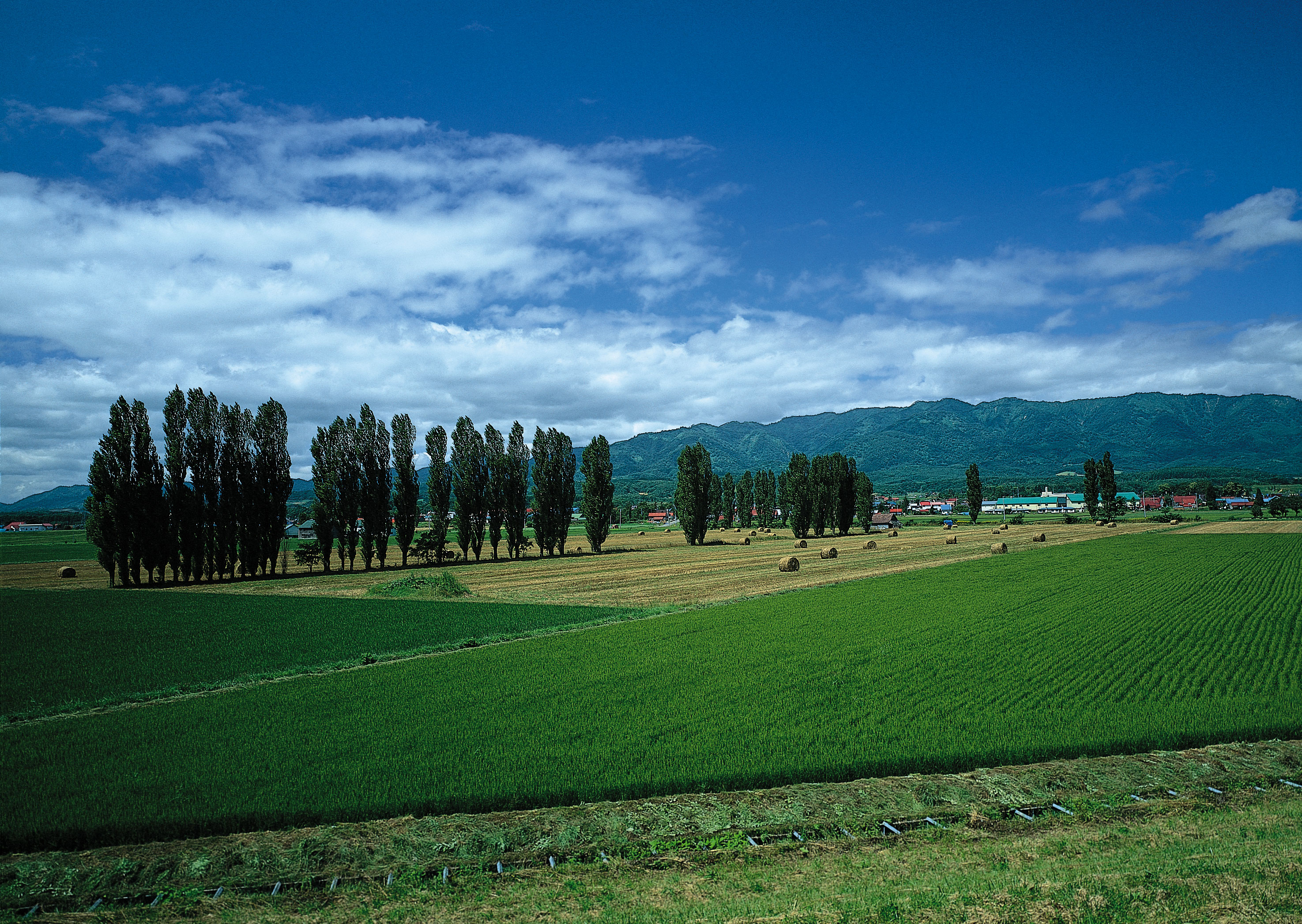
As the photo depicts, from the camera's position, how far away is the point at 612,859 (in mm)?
8734

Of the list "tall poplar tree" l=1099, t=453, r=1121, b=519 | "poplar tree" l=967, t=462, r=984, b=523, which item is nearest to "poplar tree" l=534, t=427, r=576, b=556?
"poplar tree" l=967, t=462, r=984, b=523

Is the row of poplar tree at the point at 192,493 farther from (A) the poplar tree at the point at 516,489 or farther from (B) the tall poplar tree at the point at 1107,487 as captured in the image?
(B) the tall poplar tree at the point at 1107,487

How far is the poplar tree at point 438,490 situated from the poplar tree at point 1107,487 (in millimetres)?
112741

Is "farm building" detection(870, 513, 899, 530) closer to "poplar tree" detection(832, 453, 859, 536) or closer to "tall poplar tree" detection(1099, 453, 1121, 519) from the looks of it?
"poplar tree" detection(832, 453, 859, 536)

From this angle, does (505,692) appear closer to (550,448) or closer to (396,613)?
(396,613)

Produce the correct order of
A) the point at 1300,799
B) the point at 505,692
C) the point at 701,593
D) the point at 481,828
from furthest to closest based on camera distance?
the point at 701,593
the point at 505,692
the point at 1300,799
the point at 481,828

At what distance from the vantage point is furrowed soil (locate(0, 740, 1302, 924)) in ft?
23.6

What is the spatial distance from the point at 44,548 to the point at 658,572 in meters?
107

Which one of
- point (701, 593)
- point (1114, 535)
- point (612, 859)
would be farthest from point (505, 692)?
point (1114, 535)

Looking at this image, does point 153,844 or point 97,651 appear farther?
point 97,651

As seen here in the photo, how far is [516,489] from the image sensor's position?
242 ft

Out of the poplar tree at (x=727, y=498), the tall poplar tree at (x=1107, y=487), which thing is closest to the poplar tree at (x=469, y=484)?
the poplar tree at (x=727, y=498)

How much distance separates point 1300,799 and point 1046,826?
4155 millimetres

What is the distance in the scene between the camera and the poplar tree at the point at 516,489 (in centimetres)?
7350
